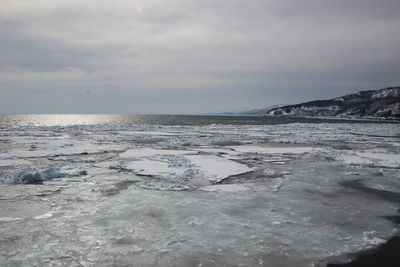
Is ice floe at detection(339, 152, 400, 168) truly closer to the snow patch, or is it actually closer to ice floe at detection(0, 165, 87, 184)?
the snow patch

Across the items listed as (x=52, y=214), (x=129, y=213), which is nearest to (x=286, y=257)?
(x=129, y=213)

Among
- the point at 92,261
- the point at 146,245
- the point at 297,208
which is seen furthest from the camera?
the point at 297,208

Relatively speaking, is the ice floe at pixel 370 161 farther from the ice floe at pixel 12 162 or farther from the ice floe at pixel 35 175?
the ice floe at pixel 12 162

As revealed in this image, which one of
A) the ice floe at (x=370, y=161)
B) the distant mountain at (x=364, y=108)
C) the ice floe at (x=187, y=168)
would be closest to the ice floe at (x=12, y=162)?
the ice floe at (x=187, y=168)

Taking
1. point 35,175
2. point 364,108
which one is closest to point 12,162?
point 35,175

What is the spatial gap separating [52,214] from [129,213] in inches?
63.5

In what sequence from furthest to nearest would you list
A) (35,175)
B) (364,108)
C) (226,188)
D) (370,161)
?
(364,108), (370,161), (35,175), (226,188)

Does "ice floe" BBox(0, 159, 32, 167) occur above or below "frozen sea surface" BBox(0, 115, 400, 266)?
above

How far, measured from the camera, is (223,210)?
7.25 m

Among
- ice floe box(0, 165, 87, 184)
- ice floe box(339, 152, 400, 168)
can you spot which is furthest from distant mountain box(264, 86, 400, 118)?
ice floe box(0, 165, 87, 184)

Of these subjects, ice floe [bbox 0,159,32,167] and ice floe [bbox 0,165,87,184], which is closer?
ice floe [bbox 0,165,87,184]

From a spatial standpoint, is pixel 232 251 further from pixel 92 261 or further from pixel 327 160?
pixel 327 160

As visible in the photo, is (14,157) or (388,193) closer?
(388,193)

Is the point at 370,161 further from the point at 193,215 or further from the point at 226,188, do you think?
the point at 193,215
